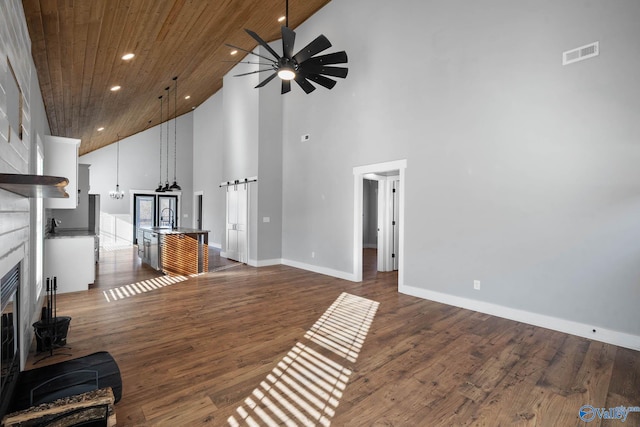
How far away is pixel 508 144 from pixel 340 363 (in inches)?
132

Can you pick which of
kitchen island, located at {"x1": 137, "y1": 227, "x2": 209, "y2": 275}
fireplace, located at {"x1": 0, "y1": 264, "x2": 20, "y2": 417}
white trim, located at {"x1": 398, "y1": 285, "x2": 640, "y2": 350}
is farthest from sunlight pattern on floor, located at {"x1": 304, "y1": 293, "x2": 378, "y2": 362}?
kitchen island, located at {"x1": 137, "y1": 227, "x2": 209, "y2": 275}

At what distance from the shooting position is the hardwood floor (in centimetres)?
216

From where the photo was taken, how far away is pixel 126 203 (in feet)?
38.9

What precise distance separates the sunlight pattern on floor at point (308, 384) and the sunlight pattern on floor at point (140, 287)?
3258 mm

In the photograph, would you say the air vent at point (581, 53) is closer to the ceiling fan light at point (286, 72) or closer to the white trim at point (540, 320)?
the white trim at point (540, 320)

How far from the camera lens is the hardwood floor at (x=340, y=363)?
2162mm

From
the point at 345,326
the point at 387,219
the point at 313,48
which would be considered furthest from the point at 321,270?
the point at 313,48

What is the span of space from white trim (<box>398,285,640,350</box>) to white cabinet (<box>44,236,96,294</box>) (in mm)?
5313

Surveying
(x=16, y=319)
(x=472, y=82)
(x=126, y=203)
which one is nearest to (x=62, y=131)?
(x=126, y=203)

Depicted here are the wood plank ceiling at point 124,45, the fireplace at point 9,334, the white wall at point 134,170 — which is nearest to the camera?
the fireplace at point 9,334

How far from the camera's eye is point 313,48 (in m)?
4.01

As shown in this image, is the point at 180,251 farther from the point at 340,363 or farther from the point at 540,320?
the point at 540,320

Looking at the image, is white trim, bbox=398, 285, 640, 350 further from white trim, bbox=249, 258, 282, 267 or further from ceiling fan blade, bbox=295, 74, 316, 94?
white trim, bbox=249, 258, 282, 267
